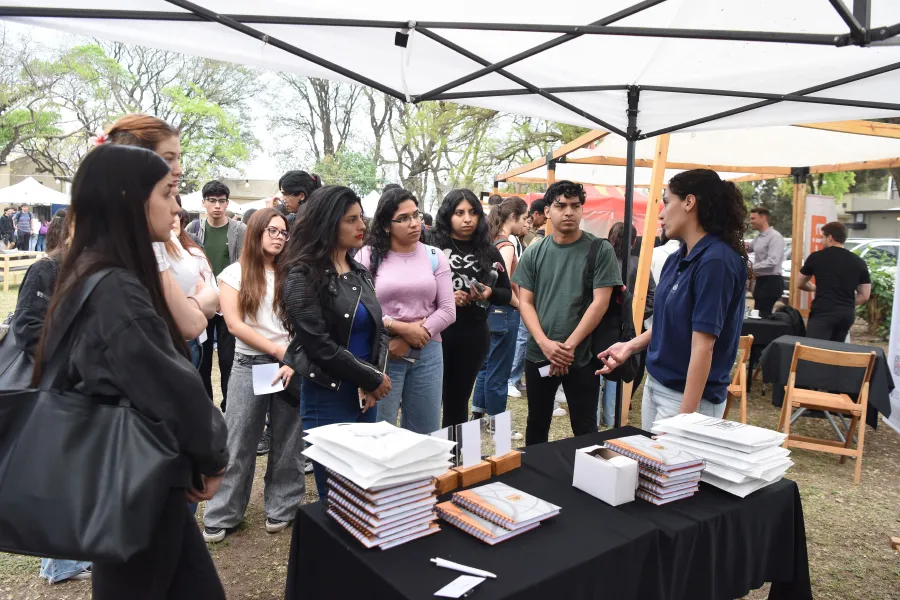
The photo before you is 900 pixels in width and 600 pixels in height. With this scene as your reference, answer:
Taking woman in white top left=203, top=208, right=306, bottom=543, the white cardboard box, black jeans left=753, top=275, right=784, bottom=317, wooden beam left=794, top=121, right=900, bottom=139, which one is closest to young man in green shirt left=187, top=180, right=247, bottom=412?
woman in white top left=203, top=208, right=306, bottom=543

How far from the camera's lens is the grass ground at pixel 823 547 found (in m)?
2.66

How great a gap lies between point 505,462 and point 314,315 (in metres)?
0.94

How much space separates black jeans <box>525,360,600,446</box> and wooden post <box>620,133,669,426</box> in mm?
1603

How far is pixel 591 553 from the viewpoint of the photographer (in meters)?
1.43

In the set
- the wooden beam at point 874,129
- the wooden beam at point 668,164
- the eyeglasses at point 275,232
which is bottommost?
the eyeglasses at point 275,232

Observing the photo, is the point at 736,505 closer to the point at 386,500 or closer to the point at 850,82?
the point at 386,500

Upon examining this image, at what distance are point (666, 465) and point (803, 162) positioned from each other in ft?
24.3

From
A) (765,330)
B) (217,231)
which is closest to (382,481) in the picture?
(217,231)

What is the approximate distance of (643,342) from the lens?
2730mm

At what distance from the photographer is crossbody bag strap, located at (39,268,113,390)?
1.22m

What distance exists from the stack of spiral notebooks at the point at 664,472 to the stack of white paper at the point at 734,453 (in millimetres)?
63

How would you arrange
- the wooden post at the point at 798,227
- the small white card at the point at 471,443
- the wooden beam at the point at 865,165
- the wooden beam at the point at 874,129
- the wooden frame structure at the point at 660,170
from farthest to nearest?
the wooden post at the point at 798,227
the wooden beam at the point at 865,165
the wooden beam at the point at 874,129
the wooden frame structure at the point at 660,170
the small white card at the point at 471,443

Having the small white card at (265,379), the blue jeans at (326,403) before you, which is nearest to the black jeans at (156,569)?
the blue jeans at (326,403)

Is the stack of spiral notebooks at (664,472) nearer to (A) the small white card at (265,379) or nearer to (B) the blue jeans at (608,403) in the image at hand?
(A) the small white card at (265,379)
